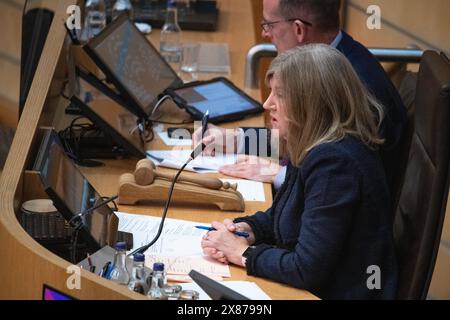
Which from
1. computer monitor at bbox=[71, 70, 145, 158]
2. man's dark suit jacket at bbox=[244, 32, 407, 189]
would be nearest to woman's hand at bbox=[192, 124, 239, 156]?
computer monitor at bbox=[71, 70, 145, 158]

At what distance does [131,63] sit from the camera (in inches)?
125

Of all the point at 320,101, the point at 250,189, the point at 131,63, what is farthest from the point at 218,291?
the point at 131,63

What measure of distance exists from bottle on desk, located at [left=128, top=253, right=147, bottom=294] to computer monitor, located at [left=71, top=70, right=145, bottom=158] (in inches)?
32.4

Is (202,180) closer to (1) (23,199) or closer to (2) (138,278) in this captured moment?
(1) (23,199)

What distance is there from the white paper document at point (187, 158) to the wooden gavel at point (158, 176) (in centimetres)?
23

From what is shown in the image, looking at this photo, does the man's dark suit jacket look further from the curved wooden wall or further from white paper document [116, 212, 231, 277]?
the curved wooden wall

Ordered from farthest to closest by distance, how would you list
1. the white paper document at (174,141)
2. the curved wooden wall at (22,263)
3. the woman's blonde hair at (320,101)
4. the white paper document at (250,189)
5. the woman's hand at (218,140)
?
1. the white paper document at (174,141)
2. the woman's hand at (218,140)
3. the white paper document at (250,189)
4. the woman's blonde hair at (320,101)
5. the curved wooden wall at (22,263)

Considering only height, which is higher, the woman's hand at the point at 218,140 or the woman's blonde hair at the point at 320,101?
the woman's blonde hair at the point at 320,101

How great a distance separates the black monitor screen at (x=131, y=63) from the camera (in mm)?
2953

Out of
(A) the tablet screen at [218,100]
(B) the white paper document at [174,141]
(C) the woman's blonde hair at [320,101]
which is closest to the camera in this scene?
(C) the woman's blonde hair at [320,101]

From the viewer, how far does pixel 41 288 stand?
1543 millimetres

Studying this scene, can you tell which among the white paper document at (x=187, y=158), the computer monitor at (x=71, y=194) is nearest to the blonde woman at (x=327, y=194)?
the computer monitor at (x=71, y=194)

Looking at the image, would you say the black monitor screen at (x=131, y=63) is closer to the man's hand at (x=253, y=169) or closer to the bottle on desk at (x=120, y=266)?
the man's hand at (x=253, y=169)
